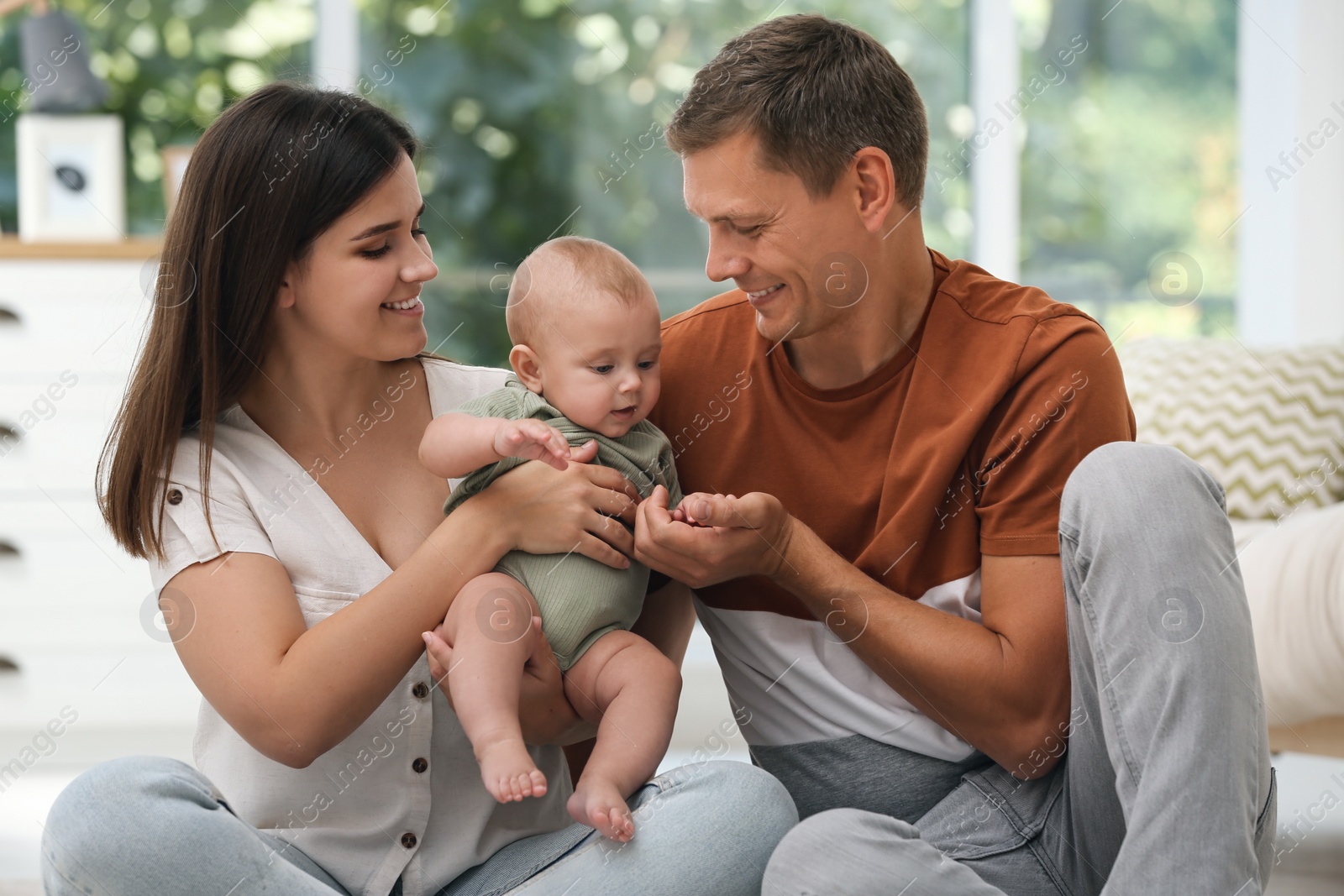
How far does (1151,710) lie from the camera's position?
1.03 m

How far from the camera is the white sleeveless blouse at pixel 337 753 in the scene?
125 cm

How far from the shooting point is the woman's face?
4.30 feet

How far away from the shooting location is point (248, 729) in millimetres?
1188

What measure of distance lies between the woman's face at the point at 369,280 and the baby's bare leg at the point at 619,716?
0.42 metres

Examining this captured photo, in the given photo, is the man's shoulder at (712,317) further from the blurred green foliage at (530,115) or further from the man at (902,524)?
the blurred green foliage at (530,115)

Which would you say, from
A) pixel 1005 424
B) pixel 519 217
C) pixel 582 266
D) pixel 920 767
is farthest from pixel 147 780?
pixel 519 217

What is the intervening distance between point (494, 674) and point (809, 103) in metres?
0.74

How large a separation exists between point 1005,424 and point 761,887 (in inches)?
22.1

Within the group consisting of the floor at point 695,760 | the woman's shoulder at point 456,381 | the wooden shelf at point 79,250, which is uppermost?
the wooden shelf at point 79,250

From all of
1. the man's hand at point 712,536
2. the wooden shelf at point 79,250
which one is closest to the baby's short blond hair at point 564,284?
the man's hand at point 712,536

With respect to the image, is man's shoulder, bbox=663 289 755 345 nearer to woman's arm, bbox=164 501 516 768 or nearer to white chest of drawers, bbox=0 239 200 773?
woman's arm, bbox=164 501 516 768

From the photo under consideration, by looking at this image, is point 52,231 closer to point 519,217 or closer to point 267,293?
point 519,217

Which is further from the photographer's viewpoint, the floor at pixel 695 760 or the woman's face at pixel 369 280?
the floor at pixel 695 760

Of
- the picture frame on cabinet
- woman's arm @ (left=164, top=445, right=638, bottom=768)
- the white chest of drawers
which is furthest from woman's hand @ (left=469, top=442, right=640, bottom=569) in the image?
the picture frame on cabinet
